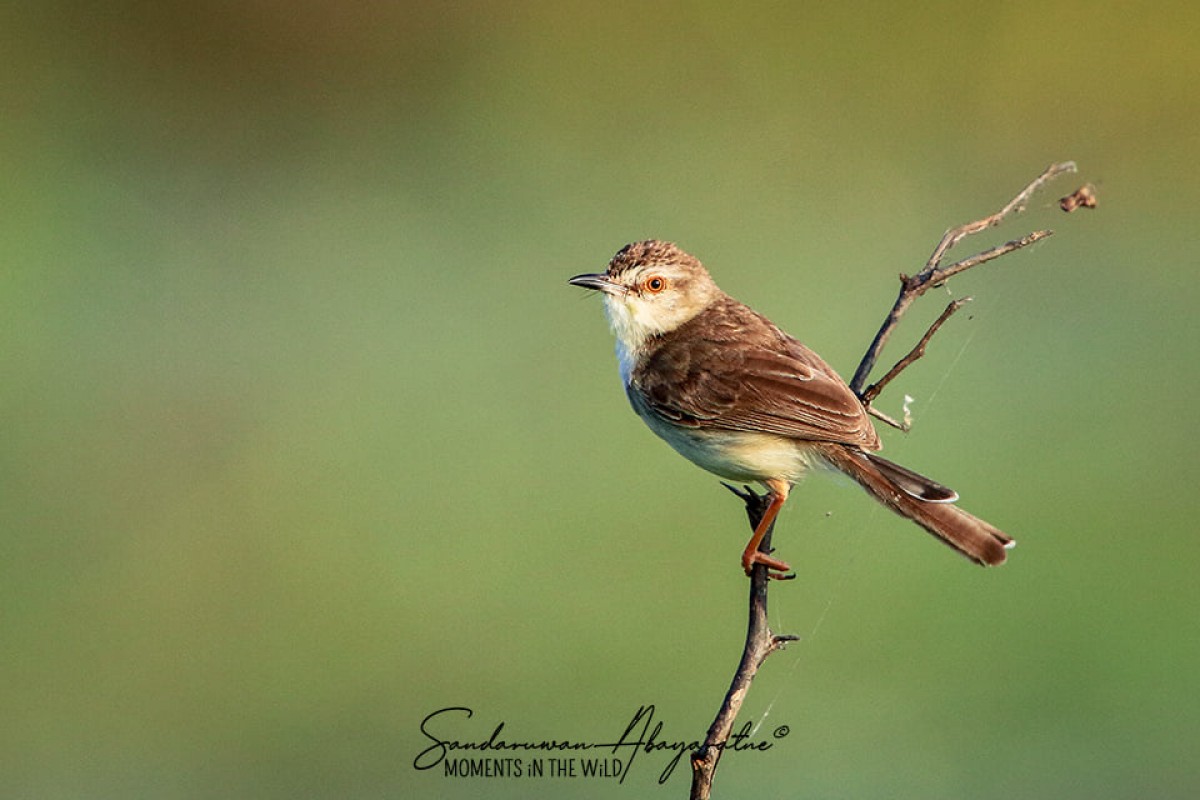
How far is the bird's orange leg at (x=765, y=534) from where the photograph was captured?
156 inches

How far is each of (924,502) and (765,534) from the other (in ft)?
1.56

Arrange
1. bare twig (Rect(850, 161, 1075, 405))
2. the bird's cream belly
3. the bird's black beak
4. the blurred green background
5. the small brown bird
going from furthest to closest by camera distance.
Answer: the blurred green background, the bird's black beak, the bird's cream belly, the small brown bird, bare twig (Rect(850, 161, 1075, 405))

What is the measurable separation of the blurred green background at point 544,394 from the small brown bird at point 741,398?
194 centimetres

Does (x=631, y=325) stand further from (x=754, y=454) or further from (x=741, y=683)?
(x=741, y=683)

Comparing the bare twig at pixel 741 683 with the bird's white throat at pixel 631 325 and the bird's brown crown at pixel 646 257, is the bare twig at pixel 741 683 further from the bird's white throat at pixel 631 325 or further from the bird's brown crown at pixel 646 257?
the bird's brown crown at pixel 646 257


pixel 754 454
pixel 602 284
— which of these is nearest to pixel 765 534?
pixel 754 454

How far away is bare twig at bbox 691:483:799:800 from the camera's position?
9.12ft

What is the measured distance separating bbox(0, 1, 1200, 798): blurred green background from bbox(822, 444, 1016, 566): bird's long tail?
2.12 meters

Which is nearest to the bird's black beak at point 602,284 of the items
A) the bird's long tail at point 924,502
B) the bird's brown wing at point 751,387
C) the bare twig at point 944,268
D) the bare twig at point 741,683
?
the bird's brown wing at point 751,387

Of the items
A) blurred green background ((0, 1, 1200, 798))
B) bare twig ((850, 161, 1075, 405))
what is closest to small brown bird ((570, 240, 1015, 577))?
bare twig ((850, 161, 1075, 405))

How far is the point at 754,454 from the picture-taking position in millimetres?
4438

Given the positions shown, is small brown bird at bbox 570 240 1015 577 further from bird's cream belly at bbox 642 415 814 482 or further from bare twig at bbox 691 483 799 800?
bare twig at bbox 691 483 799 800

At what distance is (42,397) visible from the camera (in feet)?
30.9

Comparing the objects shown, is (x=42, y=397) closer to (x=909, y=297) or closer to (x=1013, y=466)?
(x=1013, y=466)
